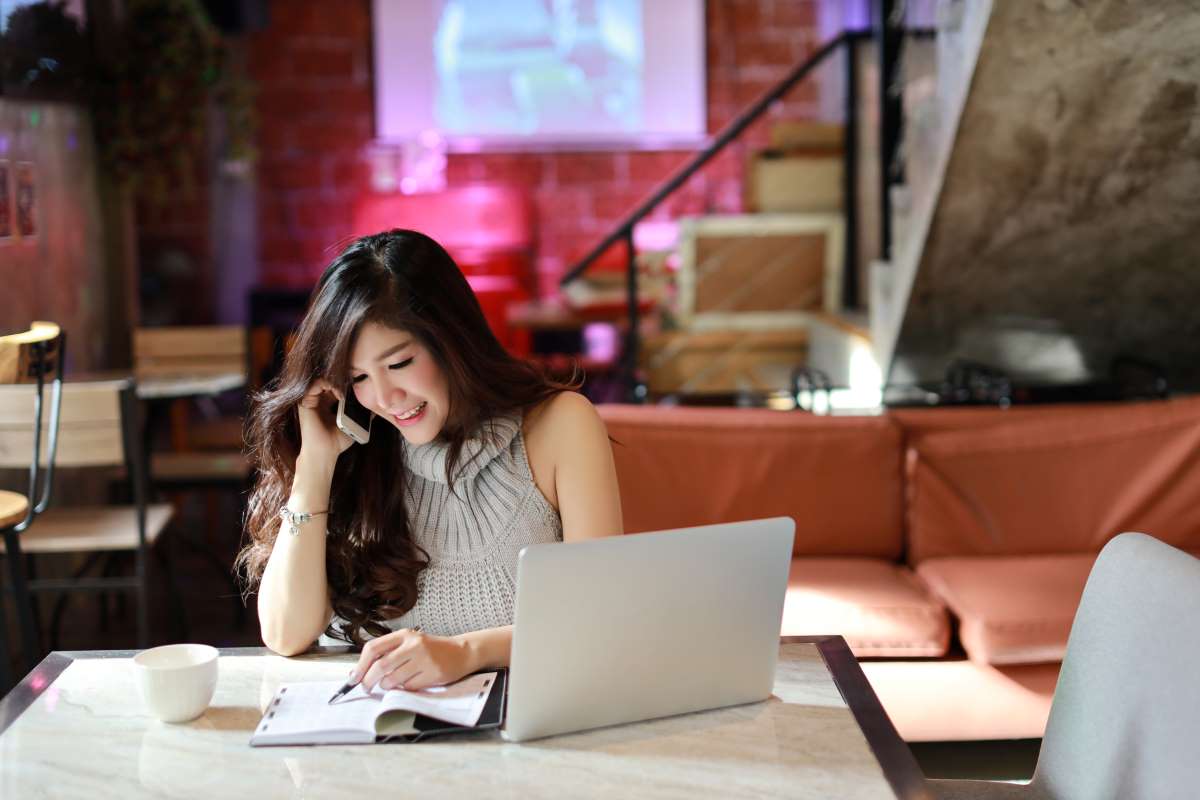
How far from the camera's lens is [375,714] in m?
1.23

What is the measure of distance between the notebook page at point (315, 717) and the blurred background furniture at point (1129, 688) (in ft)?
2.48

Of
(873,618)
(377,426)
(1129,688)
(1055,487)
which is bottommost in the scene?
(873,618)

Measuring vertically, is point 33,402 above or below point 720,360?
above

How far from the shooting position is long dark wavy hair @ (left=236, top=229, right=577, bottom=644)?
4.96 ft

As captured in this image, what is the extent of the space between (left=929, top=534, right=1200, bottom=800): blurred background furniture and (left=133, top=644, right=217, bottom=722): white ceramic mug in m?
0.90

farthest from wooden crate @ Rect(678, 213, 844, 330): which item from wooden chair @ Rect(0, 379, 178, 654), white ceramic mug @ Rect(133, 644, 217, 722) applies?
white ceramic mug @ Rect(133, 644, 217, 722)

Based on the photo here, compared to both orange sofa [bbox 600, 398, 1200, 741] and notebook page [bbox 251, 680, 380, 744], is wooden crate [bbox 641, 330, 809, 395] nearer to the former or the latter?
orange sofa [bbox 600, 398, 1200, 741]

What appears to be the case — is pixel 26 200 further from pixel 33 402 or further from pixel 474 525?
pixel 474 525

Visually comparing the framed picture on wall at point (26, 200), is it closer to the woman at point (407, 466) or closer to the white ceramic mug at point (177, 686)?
the woman at point (407, 466)

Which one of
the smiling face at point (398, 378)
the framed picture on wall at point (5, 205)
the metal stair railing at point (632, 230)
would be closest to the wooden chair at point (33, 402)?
the framed picture on wall at point (5, 205)

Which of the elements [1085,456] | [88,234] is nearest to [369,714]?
[1085,456]

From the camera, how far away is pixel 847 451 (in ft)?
9.24

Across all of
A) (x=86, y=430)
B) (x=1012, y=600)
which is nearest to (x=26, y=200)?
(x=86, y=430)

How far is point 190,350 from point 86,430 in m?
1.27
